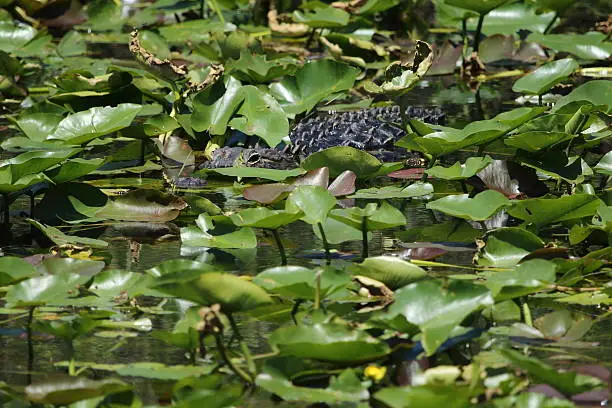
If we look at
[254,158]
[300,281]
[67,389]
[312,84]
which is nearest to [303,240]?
[300,281]

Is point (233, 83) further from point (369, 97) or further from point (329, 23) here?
point (329, 23)

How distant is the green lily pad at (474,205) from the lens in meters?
1.97

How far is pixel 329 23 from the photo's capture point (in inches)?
160

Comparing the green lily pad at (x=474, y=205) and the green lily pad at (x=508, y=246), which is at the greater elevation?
the green lily pad at (x=474, y=205)

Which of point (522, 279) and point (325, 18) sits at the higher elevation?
point (522, 279)

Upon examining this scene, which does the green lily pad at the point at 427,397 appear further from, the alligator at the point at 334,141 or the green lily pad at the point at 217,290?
the alligator at the point at 334,141

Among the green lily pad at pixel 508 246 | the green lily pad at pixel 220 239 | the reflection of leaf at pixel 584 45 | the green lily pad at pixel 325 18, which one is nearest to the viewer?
the green lily pad at pixel 508 246

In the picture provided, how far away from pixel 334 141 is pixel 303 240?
0.90 metres

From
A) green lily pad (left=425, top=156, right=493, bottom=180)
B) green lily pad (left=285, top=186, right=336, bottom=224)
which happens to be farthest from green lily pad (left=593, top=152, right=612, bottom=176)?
green lily pad (left=285, top=186, right=336, bottom=224)

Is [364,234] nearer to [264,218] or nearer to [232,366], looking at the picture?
[264,218]

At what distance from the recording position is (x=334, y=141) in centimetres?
306

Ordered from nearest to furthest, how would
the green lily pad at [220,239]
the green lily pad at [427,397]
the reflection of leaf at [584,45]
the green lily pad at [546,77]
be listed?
1. the green lily pad at [427,397]
2. the green lily pad at [220,239]
3. the green lily pad at [546,77]
4. the reflection of leaf at [584,45]


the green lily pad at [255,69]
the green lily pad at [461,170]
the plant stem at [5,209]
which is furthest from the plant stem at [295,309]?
the green lily pad at [255,69]

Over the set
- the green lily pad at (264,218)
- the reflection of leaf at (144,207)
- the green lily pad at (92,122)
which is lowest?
the reflection of leaf at (144,207)
